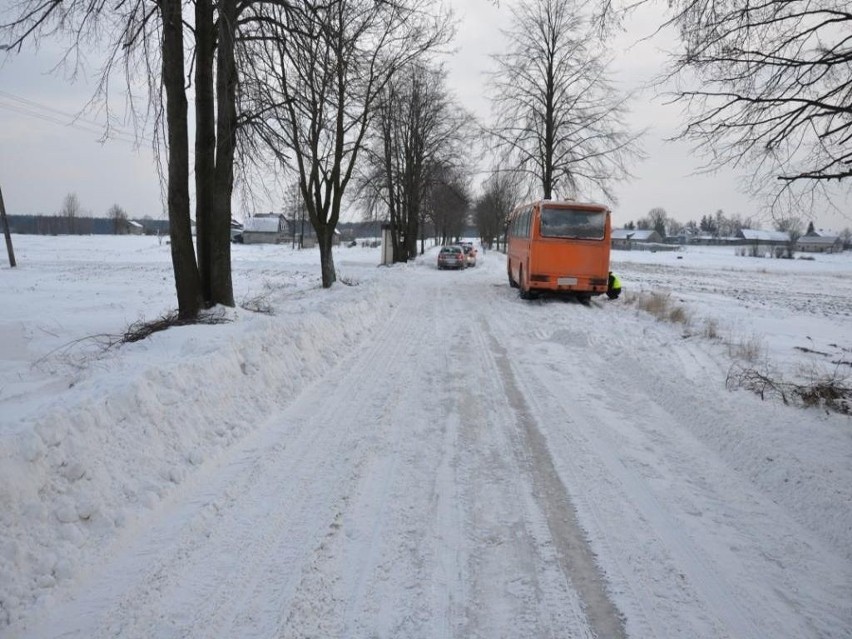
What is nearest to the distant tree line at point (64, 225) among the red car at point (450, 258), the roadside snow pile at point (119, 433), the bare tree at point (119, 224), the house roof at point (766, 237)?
the bare tree at point (119, 224)

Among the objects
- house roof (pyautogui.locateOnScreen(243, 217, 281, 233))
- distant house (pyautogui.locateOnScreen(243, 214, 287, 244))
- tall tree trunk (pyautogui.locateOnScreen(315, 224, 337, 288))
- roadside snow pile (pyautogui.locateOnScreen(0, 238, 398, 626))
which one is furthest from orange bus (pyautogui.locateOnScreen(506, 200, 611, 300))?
house roof (pyautogui.locateOnScreen(243, 217, 281, 233))

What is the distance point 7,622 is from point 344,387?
13.6 feet

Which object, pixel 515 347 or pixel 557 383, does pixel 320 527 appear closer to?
pixel 557 383

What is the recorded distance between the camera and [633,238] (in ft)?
469

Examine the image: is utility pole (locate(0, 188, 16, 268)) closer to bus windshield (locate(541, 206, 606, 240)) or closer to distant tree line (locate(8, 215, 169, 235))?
bus windshield (locate(541, 206, 606, 240))

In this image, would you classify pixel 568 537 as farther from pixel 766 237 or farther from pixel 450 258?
pixel 766 237

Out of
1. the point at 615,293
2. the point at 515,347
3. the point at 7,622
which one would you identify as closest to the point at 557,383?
the point at 515,347

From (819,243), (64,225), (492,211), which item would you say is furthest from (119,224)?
(819,243)

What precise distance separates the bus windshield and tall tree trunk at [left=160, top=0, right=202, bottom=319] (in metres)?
9.89

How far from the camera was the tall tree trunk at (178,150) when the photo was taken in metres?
7.90

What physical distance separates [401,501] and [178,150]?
6797 mm

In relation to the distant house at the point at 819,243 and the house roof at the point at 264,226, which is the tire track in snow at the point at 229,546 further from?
the distant house at the point at 819,243

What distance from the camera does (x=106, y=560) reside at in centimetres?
304

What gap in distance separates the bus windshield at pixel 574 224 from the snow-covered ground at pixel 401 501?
844cm
